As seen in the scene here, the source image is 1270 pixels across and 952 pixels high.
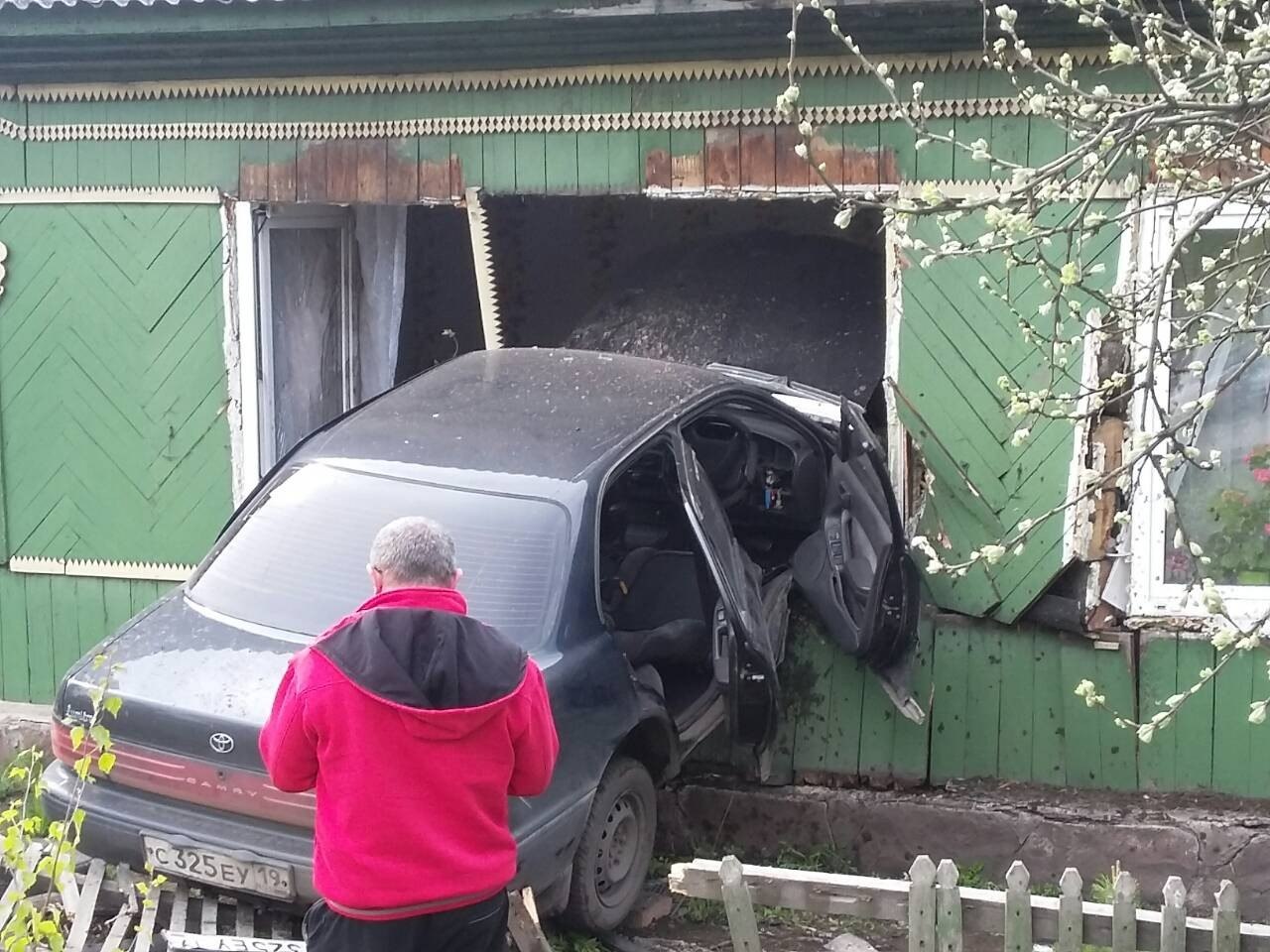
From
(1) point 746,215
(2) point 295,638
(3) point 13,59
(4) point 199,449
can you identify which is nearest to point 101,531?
(4) point 199,449

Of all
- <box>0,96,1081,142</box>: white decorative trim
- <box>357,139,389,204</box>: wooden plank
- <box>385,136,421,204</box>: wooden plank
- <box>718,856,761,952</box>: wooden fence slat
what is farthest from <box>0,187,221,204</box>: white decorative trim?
<box>718,856,761,952</box>: wooden fence slat

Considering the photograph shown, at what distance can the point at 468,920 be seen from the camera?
3.42 m

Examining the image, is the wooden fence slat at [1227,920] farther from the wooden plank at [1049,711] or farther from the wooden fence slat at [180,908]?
the wooden fence slat at [180,908]

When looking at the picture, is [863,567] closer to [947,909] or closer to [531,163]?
[947,909]

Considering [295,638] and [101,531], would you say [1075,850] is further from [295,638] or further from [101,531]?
[101,531]

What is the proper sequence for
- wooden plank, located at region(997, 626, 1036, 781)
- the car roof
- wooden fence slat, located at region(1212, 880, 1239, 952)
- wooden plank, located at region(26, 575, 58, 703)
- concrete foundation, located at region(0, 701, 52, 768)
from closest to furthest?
1. wooden fence slat, located at region(1212, 880, 1239, 952)
2. the car roof
3. wooden plank, located at region(997, 626, 1036, 781)
4. concrete foundation, located at region(0, 701, 52, 768)
5. wooden plank, located at region(26, 575, 58, 703)

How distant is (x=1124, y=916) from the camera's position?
4.12 m

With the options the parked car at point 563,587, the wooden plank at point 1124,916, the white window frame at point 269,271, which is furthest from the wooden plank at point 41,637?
the wooden plank at point 1124,916

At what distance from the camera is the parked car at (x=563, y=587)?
4.26m

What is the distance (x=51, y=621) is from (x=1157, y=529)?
5210 mm

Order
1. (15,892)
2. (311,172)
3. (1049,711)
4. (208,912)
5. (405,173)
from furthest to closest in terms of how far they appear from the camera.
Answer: (311,172)
(405,173)
(1049,711)
(208,912)
(15,892)

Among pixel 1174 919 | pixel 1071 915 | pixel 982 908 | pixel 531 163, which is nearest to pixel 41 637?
pixel 531 163

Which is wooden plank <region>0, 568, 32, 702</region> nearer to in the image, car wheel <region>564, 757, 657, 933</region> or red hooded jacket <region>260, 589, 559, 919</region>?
car wheel <region>564, 757, 657, 933</region>

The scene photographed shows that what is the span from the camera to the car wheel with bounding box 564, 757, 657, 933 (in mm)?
4785
